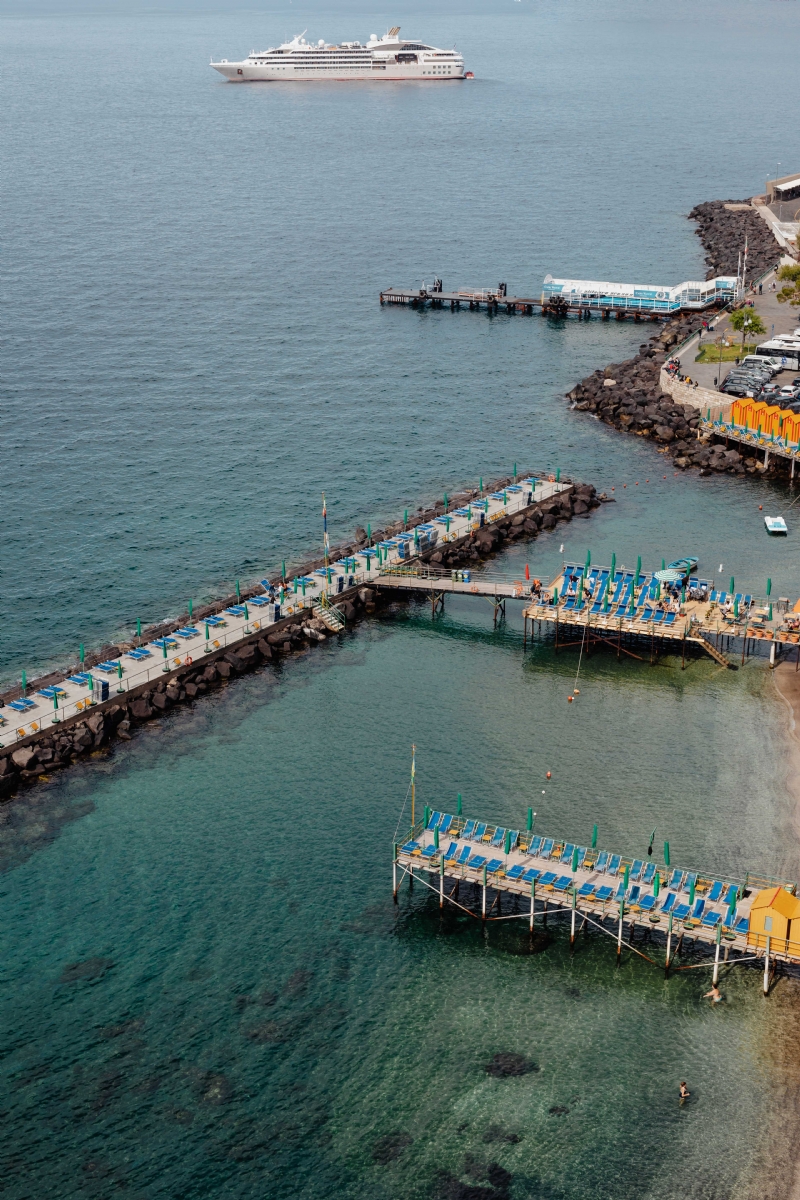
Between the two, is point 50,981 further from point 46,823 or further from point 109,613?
point 109,613

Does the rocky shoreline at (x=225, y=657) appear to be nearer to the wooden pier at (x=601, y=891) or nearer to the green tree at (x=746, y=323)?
the wooden pier at (x=601, y=891)

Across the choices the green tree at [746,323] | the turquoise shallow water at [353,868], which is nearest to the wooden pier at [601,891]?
the turquoise shallow water at [353,868]

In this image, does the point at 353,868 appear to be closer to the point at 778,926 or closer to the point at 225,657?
the point at 778,926

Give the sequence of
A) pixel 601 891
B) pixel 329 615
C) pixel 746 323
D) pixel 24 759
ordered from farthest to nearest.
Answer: pixel 746 323
pixel 329 615
pixel 24 759
pixel 601 891

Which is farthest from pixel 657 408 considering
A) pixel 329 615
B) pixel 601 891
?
pixel 601 891

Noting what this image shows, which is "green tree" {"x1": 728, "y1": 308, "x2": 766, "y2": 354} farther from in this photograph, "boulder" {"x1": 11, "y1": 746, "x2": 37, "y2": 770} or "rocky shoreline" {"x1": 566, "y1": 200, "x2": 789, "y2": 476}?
"boulder" {"x1": 11, "y1": 746, "x2": 37, "y2": 770}
